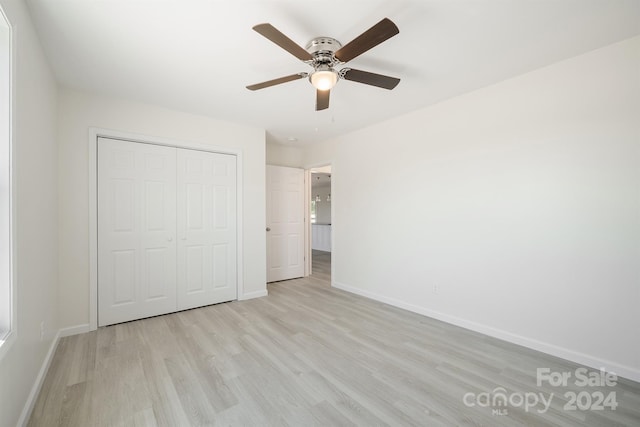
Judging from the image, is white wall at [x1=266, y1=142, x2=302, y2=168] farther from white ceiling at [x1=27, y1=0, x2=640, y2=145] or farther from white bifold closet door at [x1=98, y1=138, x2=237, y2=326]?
white ceiling at [x1=27, y1=0, x2=640, y2=145]

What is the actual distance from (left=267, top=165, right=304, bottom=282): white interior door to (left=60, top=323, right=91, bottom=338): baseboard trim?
256 cm

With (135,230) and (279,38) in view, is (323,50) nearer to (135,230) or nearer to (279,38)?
(279,38)

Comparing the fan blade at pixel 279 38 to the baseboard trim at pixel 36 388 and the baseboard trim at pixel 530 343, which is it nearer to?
the baseboard trim at pixel 36 388

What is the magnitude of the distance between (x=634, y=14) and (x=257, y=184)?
13.0 ft

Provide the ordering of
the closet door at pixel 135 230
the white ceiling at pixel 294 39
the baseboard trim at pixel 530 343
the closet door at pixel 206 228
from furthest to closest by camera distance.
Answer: the closet door at pixel 206 228, the closet door at pixel 135 230, the baseboard trim at pixel 530 343, the white ceiling at pixel 294 39

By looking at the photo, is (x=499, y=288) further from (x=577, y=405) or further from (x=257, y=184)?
(x=257, y=184)

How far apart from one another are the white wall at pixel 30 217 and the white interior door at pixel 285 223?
2.94m

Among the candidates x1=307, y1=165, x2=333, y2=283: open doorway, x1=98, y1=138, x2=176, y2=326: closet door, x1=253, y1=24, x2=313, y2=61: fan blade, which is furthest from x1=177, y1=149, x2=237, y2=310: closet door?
x1=253, y1=24, x2=313, y2=61: fan blade

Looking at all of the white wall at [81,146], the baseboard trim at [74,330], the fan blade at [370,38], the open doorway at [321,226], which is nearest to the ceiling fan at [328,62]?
the fan blade at [370,38]

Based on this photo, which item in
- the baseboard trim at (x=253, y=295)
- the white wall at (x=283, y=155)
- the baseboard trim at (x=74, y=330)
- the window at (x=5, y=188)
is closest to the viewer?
the window at (x=5, y=188)

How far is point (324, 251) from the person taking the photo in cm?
911

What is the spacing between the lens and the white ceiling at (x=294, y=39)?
1.74 meters

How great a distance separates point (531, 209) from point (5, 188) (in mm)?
3844

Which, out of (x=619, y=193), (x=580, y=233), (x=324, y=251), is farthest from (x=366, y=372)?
(x=324, y=251)
